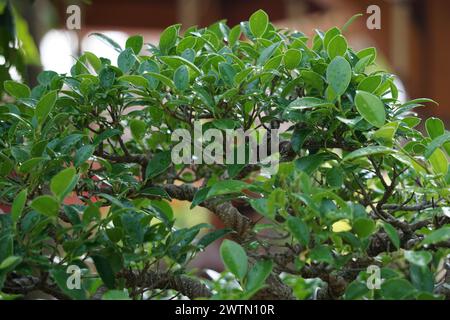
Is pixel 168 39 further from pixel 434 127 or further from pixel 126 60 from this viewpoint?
pixel 434 127

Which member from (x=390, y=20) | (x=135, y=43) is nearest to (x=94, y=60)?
(x=135, y=43)

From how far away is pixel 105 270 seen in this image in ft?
2.14

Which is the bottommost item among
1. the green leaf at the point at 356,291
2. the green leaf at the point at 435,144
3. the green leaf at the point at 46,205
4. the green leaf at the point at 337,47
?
the green leaf at the point at 356,291

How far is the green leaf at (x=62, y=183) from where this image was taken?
1.97 feet

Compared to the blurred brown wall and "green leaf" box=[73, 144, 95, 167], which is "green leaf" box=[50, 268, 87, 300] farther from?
the blurred brown wall

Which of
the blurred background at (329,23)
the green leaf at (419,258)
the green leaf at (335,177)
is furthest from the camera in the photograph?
the blurred background at (329,23)

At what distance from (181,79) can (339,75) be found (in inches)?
6.6

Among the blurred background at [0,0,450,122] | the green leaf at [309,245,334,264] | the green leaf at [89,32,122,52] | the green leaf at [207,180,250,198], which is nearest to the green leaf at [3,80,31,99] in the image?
the green leaf at [89,32,122,52]

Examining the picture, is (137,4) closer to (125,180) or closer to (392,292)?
(125,180)

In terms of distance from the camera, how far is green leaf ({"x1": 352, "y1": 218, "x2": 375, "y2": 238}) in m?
0.60

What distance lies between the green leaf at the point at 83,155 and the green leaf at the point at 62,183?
0.27 feet

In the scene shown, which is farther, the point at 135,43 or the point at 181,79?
the point at 135,43

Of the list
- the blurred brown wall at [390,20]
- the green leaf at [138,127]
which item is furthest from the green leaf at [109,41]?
the blurred brown wall at [390,20]

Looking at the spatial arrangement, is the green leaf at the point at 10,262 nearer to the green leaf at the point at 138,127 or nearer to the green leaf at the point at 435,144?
the green leaf at the point at 138,127
